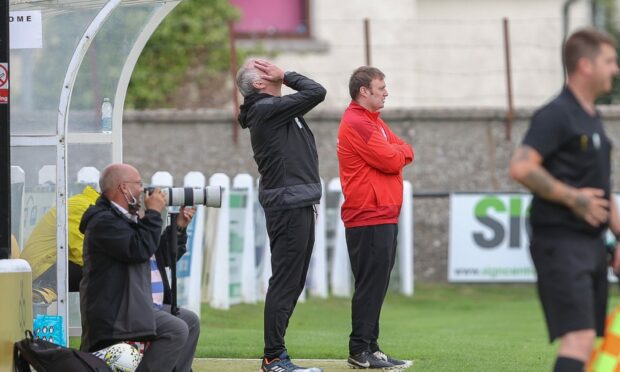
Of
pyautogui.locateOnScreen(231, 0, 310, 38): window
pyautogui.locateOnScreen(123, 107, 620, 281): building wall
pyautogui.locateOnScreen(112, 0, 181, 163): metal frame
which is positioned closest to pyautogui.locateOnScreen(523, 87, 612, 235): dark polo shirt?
pyautogui.locateOnScreen(112, 0, 181, 163): metal frame

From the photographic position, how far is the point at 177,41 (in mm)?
19969

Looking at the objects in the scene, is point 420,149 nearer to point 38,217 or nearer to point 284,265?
point 38,217

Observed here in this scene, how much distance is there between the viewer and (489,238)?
17125mm

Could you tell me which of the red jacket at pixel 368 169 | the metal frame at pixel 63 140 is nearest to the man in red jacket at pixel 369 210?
the red jacket at pixel 368 169

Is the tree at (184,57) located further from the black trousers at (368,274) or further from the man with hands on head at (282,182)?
the man with hands on head at (282,182)

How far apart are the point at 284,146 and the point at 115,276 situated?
57.9 inches

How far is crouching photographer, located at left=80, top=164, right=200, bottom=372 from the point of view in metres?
7.32

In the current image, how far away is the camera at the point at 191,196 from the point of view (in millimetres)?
7863

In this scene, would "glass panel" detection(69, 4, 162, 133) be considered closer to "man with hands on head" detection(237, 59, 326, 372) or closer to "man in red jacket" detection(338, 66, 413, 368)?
"man with hands on head" detection(237, 59, 326, 372)

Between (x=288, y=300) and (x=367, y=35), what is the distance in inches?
398

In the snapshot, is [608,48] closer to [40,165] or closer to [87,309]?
[87,309]

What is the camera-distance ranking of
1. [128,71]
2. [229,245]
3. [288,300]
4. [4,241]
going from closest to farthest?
[4,241] → [288,300] → [128,71] → [229,245]

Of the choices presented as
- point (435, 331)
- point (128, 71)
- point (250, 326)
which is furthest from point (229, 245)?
point (128, 71)

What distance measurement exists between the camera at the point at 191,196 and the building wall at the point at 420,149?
384 inches
